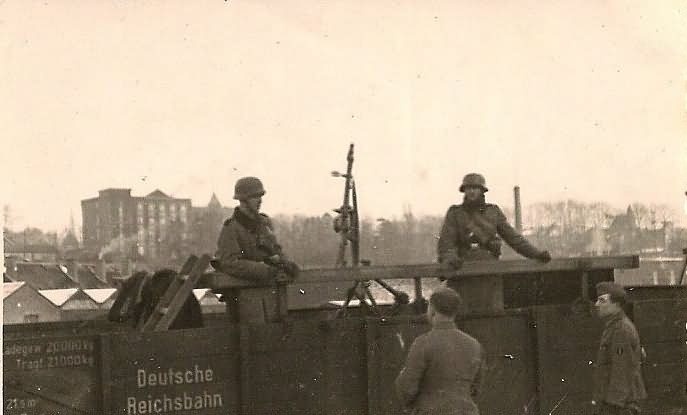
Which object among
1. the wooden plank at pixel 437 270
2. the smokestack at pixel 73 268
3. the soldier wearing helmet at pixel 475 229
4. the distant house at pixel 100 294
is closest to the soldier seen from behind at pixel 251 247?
the wooden plank at pixel 437 270

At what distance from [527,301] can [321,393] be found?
301 centimetres

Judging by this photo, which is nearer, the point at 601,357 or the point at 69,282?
the point at 601,357

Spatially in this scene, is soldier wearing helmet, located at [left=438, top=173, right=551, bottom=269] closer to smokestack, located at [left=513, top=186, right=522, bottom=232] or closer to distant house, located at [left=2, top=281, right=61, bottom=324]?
smokestack, located at [left=513, top=186, right=522, bottom=232]

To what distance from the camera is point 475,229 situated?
785cm

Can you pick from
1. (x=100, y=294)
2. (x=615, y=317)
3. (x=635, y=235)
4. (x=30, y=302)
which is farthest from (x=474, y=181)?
(x=30, y=302)

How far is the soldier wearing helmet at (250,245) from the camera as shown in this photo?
21.2 ft

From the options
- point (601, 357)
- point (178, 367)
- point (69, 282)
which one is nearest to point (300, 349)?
point (178, 367)

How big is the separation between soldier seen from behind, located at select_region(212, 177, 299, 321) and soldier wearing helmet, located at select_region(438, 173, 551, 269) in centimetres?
A: 181

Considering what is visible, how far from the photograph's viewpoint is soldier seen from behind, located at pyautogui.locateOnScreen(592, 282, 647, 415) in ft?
20.7

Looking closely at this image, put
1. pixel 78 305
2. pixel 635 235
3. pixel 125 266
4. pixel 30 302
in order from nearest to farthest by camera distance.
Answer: pixel 635 235, pixel 30 302, pixel 78 305, pixel 125 266

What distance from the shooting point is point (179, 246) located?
107ft

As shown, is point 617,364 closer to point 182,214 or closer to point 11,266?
point 182,214

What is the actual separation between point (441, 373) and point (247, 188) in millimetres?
2633

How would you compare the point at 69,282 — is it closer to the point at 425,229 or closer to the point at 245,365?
the point at 425,229
